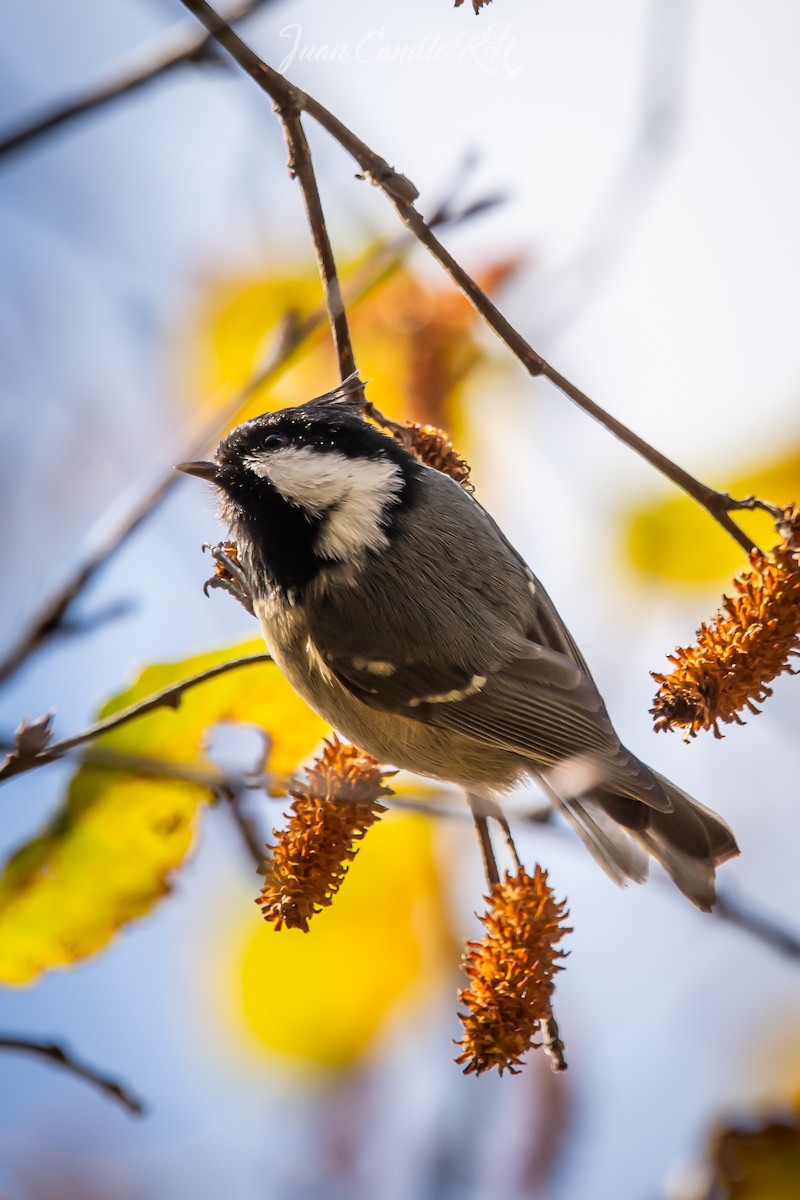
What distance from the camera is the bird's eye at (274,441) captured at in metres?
1.58

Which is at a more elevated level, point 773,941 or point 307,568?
point 307,568

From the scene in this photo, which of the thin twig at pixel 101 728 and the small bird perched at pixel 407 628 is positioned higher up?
the small bird perched at pixel 407 628

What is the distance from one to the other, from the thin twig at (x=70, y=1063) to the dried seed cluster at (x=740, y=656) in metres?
0.71

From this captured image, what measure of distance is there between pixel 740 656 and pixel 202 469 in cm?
77

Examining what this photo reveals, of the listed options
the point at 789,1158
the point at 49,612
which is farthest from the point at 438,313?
the point at 789,1158

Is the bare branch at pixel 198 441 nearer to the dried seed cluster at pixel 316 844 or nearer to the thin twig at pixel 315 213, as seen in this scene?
the thin twig at pixel 315 213

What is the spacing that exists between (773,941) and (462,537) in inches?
27.4

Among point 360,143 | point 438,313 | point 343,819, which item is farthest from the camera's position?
point 438,313

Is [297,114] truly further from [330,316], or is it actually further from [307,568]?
[307,568]

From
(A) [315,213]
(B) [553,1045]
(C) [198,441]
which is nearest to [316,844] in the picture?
(B) [553,1045]

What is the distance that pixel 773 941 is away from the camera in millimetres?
1306

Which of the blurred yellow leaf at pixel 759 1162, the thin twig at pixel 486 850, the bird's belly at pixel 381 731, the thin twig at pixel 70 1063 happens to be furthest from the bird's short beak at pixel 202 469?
the blurred yellow leaf at pixel 759 1162

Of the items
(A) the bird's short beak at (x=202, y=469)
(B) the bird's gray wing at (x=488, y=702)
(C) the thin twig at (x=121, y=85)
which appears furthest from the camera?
(B) the bird's gray wing at (x=488, y=702)

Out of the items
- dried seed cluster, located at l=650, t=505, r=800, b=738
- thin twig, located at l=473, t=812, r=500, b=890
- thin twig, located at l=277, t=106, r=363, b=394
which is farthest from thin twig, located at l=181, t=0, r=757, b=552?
thin twig, located at l=473, t=812, r=500, b=890
